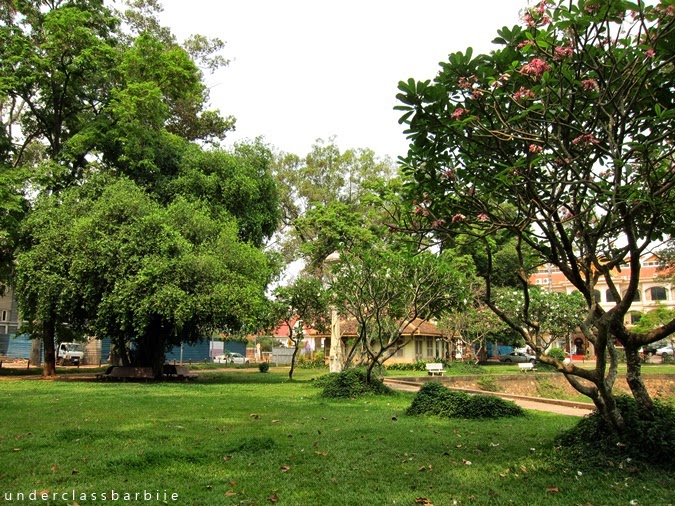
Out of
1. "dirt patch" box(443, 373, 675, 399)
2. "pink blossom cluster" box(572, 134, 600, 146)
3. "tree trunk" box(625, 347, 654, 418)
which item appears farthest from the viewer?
"dirt patch" box(443, 373, 675, 399)

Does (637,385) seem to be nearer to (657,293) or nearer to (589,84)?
(589,84)

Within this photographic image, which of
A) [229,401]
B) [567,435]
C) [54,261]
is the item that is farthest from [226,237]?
[567,435]

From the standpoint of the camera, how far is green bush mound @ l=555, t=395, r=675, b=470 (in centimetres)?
540

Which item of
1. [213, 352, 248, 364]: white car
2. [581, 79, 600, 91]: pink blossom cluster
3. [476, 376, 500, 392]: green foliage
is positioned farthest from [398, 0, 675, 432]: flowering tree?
[213, 352, 248, 364]: white car

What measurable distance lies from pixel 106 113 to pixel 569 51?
66.7 feet

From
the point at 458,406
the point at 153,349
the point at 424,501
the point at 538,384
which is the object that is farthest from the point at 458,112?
the point at 538,384

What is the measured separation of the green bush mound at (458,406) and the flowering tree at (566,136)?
421 centimetres

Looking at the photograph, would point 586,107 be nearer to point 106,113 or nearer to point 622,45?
point 622,45

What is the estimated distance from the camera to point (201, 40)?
28.6m

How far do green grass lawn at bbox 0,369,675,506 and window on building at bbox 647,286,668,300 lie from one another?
2144 inches

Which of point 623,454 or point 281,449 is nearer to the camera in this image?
point 623,454

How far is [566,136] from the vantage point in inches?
220

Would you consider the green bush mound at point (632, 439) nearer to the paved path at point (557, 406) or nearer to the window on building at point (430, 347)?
the paved path at point (557, 406)

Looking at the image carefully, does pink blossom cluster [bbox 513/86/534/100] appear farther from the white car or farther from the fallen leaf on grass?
the white car
